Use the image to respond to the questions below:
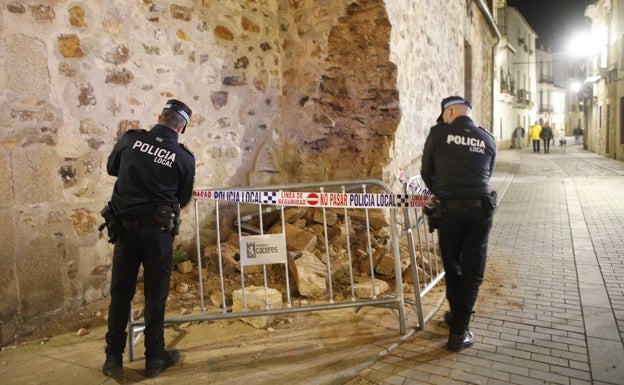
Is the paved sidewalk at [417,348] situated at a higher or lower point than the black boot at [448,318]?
lower

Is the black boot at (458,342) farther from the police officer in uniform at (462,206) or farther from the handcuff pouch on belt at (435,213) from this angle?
the handcuff pouch on belt at (435,213)

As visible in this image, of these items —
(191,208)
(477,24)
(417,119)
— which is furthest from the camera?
(477,24)

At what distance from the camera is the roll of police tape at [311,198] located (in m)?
3.73

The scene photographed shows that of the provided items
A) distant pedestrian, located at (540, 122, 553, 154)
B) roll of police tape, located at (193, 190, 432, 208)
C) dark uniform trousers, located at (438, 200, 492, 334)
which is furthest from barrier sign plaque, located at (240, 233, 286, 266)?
distant pedestrian, located at (540, 122, 553, 154)

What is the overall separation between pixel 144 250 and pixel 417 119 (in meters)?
5.23

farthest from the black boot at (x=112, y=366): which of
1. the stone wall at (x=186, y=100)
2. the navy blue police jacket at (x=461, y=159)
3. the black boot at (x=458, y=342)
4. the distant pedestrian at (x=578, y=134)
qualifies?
the distant pedestrian at (x=578, y=134)

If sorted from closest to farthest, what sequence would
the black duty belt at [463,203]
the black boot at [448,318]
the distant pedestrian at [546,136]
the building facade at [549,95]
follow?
the black duty belt at [463,203], the black boot at [448,318], the distant pedestrian at [546,136], the building facade at [549,95]

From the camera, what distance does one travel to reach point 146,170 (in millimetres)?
2920

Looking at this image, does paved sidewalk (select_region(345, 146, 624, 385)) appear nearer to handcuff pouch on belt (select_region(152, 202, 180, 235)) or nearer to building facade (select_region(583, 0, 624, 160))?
handcuff pouch on belt (select_region(152, 202, 180, 235))

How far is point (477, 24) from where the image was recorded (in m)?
15.3

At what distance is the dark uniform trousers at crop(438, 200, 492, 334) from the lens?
128 inches

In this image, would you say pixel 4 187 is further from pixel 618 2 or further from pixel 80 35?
pixel 618 2

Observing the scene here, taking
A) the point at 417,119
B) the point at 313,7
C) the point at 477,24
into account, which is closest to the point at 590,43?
the point at 477,24

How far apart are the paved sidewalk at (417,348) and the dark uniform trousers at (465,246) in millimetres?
279
